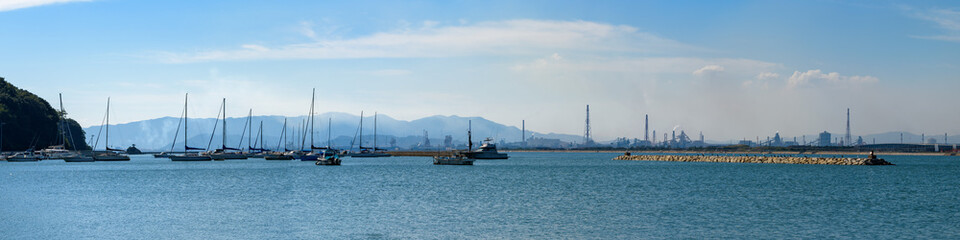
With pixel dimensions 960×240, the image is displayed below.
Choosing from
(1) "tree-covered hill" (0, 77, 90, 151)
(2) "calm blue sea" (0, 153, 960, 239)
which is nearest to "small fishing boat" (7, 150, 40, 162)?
(1) "tree-covered hill" (0, 77, 90, 151)

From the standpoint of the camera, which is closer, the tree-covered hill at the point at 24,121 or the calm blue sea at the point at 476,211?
the calm blue sea at the point at 476,211

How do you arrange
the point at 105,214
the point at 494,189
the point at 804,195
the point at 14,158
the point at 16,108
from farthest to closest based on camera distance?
the point at 16,108 → the point at 14,158 → the point at 494,189 → the point at 804,195 → the point at 105,214

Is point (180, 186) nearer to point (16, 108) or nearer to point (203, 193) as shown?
point (203, 193)

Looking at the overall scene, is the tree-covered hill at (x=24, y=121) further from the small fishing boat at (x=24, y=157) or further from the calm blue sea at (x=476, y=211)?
the calm blue sea at (x=476, y=211)

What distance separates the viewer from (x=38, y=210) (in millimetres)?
40906

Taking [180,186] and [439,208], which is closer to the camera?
[439,208]

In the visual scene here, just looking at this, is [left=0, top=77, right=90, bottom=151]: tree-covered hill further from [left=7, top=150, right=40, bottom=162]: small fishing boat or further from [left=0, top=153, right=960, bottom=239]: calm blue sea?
[left=0, top=153, right=960, bottom=239]: calm blue sea

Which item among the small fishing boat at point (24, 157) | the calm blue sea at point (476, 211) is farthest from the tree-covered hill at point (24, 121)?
the calm blue sea at point (476, 211)

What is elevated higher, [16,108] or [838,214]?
[16,108]

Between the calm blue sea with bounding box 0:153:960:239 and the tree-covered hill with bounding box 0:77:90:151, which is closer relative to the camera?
the calm blue sea with bounding box 0:153:960:239

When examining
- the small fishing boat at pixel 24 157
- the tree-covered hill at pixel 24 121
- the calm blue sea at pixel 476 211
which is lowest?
the calm blue sea at pixel 476 211

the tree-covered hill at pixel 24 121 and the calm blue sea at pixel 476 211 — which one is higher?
the tree-covered hill at pixel 24 121

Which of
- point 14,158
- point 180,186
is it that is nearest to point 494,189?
point 180,186

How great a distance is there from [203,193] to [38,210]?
553 inches
